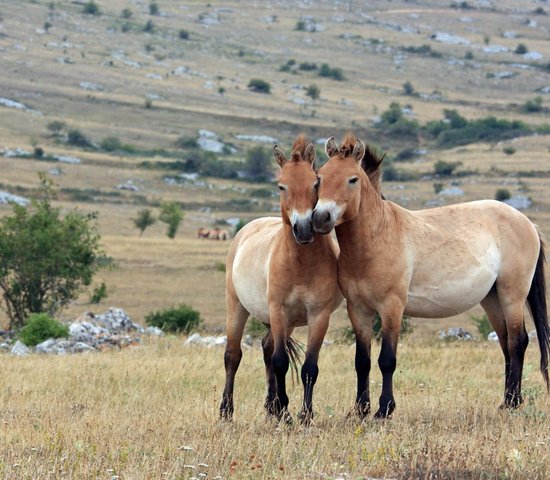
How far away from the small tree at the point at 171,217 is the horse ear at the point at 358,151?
165 feet

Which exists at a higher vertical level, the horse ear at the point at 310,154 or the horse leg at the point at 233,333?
the horse ear at the point at 310,154

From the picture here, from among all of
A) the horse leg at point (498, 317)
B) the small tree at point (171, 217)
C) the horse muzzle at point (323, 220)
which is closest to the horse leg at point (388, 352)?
the horse muzzle at point (323, 220)

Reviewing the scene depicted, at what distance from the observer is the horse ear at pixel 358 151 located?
1003 cm

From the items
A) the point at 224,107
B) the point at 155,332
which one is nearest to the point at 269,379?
the point at 155,332

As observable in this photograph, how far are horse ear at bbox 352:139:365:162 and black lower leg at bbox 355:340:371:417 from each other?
181 cm

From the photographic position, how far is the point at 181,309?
27.3 m

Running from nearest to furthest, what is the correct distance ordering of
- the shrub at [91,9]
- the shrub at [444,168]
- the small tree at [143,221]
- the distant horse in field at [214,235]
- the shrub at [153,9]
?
1. the distant horse in field at [214,235]
2. the small tree at [143,221]
3. the shrub at [444,168]
4. the shrub at [91,9]
5. the shrub at [153,9]

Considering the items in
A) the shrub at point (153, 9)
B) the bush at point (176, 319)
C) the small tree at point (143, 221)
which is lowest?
the shrub at point (153, 9)

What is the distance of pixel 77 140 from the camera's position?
99000 millimetres

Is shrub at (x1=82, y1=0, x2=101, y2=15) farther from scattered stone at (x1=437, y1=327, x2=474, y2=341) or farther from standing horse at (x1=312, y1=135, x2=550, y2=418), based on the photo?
standing horse at (x1=312, y1=135, x2=550, y2=418)

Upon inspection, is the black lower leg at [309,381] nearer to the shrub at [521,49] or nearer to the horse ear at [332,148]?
the horse ear at [332,148]

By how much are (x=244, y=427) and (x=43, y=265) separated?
17484 millimetres

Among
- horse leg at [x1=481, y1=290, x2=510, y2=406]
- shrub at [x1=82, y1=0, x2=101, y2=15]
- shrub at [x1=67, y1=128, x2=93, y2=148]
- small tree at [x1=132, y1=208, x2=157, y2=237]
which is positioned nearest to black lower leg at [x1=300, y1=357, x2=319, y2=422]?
horse leg at [x1=481, y1=290, x2=510, y2=406]

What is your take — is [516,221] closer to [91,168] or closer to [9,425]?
[9,425]
